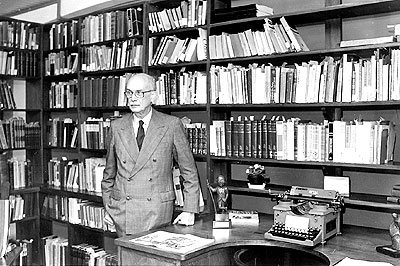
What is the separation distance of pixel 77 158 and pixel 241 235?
2.74m

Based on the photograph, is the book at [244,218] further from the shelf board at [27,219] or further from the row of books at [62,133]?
the shelf board at [27,219]

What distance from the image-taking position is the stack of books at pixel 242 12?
3.35 meters

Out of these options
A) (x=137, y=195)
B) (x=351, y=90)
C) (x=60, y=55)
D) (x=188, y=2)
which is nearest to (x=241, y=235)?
(x=137, y=195)

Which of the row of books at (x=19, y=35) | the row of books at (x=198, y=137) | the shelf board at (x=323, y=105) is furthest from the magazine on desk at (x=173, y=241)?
the row of books at (x=19, y=35)

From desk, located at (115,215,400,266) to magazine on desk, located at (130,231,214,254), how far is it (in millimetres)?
36

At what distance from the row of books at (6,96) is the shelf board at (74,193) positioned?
3.08 feet

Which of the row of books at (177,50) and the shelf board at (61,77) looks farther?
the shelf board at (61,77)

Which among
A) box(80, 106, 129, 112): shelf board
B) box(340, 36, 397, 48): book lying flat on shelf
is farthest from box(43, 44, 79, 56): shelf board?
box(340, 36, 397, 48): book lying flat on shelf

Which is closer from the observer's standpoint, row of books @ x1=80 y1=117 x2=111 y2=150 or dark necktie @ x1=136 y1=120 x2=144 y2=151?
dark necktie @ x1=136 y1=120 x2=144 y2=151

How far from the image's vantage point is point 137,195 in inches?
123

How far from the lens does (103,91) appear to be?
14.6ft

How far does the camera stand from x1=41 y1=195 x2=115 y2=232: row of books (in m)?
4.48

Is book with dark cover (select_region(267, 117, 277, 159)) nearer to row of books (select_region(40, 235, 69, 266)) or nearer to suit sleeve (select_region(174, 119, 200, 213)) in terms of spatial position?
suit sleeve (select_region(174, 119, 200, 213))

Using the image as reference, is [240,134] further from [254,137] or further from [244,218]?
[244,218]
